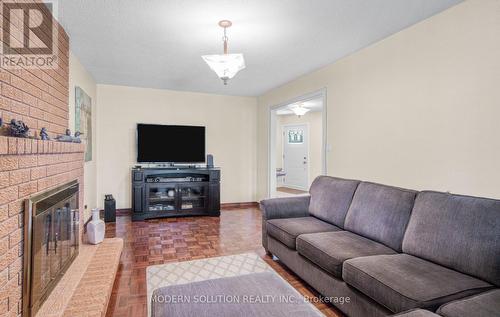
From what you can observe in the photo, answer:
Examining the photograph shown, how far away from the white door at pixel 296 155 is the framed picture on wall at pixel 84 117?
217 inches

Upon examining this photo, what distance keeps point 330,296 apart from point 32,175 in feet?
7.01

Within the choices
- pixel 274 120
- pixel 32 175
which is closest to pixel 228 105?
pixel 274 120

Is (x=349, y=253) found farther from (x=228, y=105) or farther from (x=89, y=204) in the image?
(x=228, y=105)

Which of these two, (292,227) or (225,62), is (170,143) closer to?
(225,62)

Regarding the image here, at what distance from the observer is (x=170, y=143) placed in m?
5.15

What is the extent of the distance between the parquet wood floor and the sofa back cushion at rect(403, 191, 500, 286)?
806mm

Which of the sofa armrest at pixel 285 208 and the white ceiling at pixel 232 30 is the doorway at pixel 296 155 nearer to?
the white ceiling at pixel 232 30

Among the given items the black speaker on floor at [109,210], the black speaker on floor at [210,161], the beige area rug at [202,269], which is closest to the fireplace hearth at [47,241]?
the beige area rug at [202,269]

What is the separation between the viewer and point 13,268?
4.66 feet

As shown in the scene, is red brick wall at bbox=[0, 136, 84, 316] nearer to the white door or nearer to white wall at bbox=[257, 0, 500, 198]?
white wall at bbox=[257, 0, 500, 198]

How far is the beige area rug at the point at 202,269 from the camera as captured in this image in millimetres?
2488

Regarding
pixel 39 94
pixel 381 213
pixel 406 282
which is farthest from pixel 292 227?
pixel 39 94

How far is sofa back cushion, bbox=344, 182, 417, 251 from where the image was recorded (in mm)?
2130

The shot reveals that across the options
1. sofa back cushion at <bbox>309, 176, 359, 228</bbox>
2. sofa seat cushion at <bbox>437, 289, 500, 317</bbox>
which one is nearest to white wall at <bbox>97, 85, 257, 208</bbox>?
sofa back cushion at <bbox>309, 176, 359, 228</bbox>
